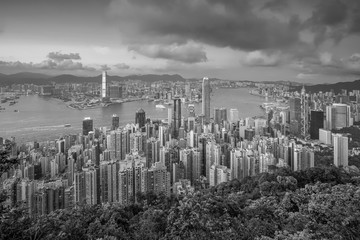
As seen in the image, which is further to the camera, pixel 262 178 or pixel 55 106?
pixel 55 106

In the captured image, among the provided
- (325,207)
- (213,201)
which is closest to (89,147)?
(213,201)

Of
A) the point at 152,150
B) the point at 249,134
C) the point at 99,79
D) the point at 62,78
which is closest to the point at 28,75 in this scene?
the point at 62,78

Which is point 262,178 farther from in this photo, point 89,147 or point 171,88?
point 171,88

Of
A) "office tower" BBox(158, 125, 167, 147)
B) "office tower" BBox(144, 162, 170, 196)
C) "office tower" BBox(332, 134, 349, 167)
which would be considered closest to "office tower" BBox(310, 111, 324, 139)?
"office tower" BBox(332, 134, 349, 167)

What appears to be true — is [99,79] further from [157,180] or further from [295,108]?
[295,108]

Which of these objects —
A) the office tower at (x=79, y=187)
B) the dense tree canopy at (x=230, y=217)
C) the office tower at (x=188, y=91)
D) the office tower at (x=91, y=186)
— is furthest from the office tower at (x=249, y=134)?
the office tower at (x=79, y=187)

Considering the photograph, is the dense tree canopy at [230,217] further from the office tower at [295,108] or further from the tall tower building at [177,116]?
the office tower at [295,108]

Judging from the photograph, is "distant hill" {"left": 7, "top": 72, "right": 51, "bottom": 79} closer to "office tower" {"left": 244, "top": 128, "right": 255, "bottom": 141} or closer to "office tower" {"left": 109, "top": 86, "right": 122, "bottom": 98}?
"office tower" {"left": 109, "top": 86, "right": 122, "bottom": 98}
